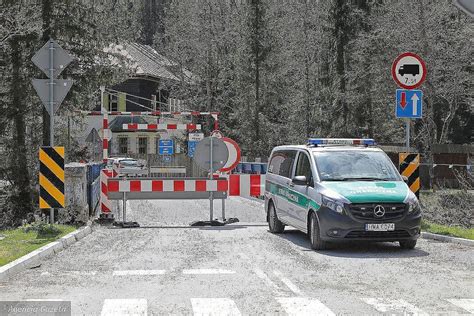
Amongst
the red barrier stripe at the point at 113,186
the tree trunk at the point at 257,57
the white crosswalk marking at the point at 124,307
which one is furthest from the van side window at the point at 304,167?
the tree trunk at the point at 257,57

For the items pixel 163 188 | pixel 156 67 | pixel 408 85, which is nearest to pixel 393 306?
pixel 408 85

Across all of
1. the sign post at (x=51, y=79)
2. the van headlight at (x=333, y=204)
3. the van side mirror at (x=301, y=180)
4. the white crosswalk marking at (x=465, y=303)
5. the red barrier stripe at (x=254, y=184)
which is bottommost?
the white crosswalk marking at (x=465, y=303)

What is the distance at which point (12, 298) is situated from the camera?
8.19 metres

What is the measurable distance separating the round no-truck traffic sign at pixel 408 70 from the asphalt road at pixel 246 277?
3.89 m

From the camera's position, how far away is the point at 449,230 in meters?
14.6

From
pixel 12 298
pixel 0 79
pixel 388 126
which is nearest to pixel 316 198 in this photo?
pixel 12 298

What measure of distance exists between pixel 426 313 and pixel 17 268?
572 centimetres

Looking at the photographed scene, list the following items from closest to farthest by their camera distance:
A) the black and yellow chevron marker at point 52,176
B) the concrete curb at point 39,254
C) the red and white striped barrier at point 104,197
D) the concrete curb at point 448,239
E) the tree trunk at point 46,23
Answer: the concrete curb at point 39,254, the concrete curb at point 448,239, the black and yellow chevron marker at point 52,176, the red and white striped barrier at point 104,197, the tree trunk at point 46,23

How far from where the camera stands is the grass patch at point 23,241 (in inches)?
442

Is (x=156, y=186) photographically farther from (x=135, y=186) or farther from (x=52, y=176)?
(x=52, y=176)

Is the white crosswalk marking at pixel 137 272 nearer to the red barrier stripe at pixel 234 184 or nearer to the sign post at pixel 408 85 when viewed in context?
the sign post at pixel 408 85

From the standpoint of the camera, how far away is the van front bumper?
40.1 ft

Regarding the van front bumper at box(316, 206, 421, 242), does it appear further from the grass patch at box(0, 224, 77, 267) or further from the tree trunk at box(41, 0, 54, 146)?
the tree trunk at box(41, 0, 54, 146)

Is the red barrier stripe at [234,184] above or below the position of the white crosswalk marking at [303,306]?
above
